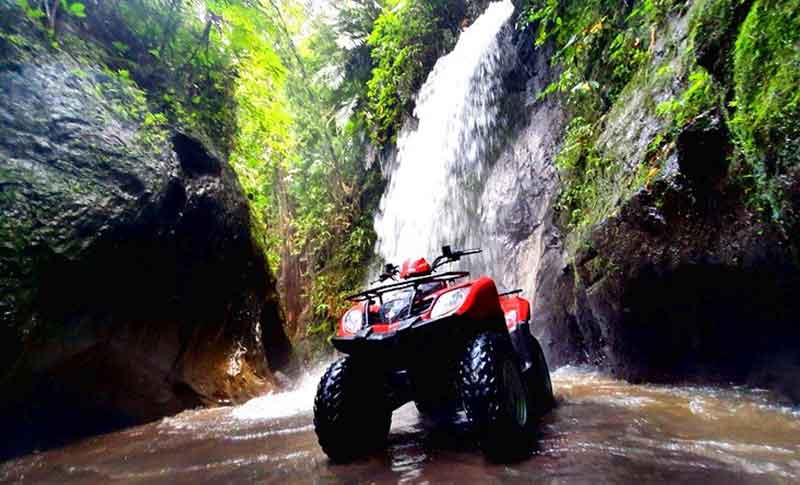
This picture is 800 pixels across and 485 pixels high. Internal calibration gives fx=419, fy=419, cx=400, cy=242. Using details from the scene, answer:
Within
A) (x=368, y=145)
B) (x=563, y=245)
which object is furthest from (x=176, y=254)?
(x=368, y=145)

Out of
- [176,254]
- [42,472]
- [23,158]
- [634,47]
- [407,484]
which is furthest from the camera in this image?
[634,47]

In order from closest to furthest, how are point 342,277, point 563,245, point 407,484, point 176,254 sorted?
point 407,484 → point 176,254 → point 563,245 → point 342,277

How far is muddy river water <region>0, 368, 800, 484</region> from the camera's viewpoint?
179 cm

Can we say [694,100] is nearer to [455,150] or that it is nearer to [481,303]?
[481,303]

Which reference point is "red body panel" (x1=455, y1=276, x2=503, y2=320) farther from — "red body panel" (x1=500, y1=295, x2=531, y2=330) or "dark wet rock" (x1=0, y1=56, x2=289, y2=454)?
"dark wet rock" (x1=0, y1=56, x2=289, y2=454)

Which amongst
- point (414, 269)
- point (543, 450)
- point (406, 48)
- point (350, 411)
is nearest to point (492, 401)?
point (543, 450)

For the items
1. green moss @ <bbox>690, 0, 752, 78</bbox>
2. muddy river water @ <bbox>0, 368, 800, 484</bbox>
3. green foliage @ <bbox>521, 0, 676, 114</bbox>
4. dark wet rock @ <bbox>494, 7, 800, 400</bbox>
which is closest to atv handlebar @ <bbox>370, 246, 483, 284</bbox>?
muddy river water @ <bbox>0, 368, 800, 484</bbox>

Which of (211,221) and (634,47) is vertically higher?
(634,47)

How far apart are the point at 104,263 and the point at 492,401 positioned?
388cm

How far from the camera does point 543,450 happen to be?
7.12ft

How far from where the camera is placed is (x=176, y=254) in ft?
16.6

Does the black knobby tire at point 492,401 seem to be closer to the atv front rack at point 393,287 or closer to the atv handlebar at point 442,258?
the atv front rack at point 393,287

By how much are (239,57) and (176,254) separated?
15.4ft

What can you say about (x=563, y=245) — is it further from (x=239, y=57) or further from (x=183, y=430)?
(x=239, y=57)
